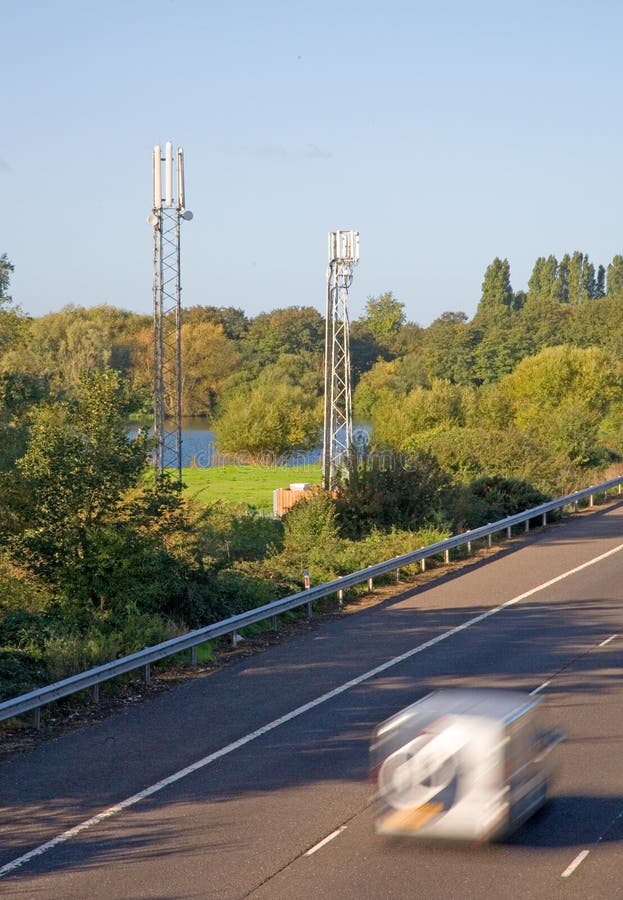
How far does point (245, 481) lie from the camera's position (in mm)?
64562

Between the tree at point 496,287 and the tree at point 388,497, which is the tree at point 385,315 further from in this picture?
the tree at point 388,497

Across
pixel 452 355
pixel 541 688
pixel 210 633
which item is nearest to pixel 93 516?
pixel 210 633

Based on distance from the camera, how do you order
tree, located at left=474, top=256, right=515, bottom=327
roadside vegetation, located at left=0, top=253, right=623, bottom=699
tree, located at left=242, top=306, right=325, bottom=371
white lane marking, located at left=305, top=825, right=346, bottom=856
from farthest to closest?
1. tree, located at left=474, top=256, right=515, bottom=327
2. tree, located at left=242, top=306, right=325, bottom=371
3. roadside vegetation, located at left=0, top=253, right=623, bottom=699
4. white lane marking, located at left=305, top=825, right=346, bottom=856

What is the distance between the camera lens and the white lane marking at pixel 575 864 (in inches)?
330

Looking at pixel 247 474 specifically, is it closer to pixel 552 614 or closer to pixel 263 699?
pixel 552 614

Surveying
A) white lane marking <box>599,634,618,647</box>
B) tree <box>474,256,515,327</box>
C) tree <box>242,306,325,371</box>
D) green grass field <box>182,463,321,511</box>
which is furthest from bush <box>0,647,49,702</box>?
tree <box>474,256,515,327</box>

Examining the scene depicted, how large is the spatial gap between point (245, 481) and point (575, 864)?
5632 cm

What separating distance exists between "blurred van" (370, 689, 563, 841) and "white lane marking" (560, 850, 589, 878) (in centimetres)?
54

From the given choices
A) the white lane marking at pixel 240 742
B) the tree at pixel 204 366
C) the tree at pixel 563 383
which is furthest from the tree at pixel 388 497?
the tree at pixel 204 366

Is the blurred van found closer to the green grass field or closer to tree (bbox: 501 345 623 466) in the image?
the green grass field

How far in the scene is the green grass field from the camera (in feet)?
173

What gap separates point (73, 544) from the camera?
18281mm

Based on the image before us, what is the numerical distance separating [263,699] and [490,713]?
5290mm

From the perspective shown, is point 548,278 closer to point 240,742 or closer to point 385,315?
point 385,315
